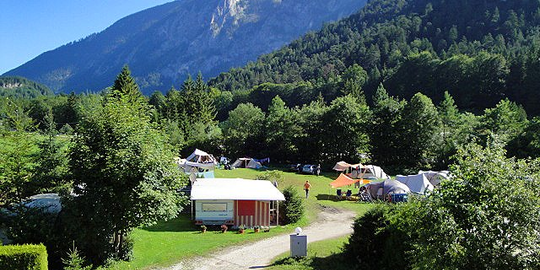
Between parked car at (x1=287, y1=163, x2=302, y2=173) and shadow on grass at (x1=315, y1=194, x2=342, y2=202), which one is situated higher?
parked car at (x1=287, y1=163, x2=302, y2=173)

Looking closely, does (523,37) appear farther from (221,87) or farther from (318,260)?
(318,260)

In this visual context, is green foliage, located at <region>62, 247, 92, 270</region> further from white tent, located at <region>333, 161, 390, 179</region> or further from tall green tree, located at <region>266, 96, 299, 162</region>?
tall green tree, located at <region>266, 96, 299, 162</region>

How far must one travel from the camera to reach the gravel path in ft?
51.4

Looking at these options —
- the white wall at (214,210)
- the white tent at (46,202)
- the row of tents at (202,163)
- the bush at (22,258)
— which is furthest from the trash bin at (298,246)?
the row of tents at (202,163)

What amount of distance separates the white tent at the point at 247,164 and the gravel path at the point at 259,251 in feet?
84.0

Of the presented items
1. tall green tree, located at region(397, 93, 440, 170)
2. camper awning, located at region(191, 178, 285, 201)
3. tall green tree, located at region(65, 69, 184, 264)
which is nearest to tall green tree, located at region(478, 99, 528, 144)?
tall green tree, located at region(397, 93, 440, 170)

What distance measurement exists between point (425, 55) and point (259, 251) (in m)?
84.7

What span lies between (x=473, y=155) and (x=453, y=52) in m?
98.0

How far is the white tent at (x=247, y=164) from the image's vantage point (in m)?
48.8

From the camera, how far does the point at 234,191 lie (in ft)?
75.6

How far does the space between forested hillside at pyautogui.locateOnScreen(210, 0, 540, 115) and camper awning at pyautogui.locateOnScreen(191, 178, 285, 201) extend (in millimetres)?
62699

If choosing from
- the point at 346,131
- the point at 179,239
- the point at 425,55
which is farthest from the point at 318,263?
the point at 425,55

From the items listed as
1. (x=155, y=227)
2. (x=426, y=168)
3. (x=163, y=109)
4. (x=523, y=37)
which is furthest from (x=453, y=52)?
(x=155, y=227)

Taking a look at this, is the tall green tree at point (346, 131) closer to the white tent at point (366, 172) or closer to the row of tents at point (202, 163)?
the white tent at point (366, 172)
